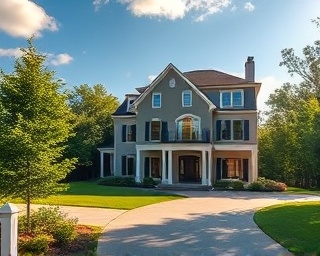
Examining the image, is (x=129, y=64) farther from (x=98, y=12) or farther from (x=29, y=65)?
(x=29, y=65)

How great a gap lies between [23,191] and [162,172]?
19.3 meters

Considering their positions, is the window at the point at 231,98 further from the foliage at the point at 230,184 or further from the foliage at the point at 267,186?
the foliage at the point at 267,186

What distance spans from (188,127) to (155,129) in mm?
2795

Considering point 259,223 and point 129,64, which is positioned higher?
point 129,64

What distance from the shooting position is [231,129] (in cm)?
2859

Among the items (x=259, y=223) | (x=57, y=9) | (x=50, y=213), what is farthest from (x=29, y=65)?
(x=259, y=223)

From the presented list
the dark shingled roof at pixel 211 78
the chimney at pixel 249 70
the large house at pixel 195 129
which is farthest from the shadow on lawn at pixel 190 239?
the chimney at pixel 249 70

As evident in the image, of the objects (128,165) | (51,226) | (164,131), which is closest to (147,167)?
(128,165)

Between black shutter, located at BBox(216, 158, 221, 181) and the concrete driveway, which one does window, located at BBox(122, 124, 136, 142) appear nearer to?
black shutter, located at BBox(216, 158, 221, 181)

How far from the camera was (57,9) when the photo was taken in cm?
1427

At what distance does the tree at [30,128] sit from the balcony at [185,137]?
17.9 meters

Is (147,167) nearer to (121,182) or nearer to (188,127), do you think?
(121,182)

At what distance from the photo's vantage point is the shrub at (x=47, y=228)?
8.23m

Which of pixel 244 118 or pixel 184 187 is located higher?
pixel 244 118
